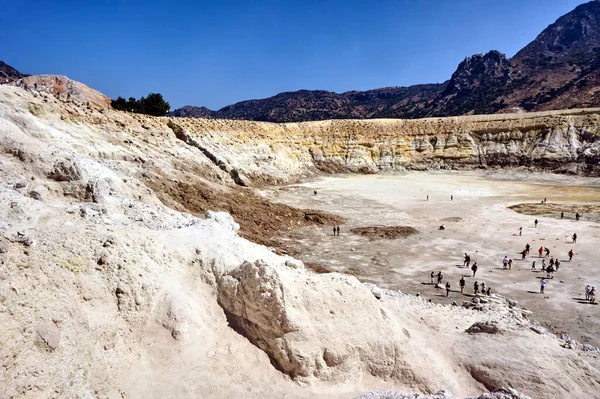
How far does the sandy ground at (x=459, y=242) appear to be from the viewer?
1596 cm

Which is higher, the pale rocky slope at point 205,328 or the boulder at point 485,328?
the pale rocky slope at point 205,328

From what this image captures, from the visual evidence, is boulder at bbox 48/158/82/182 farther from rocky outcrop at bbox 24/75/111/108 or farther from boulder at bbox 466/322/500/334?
rocky outcrop at bbox 24/75/111/108

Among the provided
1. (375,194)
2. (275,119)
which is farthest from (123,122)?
(275,119)

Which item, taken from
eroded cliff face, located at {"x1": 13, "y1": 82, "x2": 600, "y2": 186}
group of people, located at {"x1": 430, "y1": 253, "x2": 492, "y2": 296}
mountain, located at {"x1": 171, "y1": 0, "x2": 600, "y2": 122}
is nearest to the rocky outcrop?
eroded cliff face, located at {"x1": 13, "y1": 82, "x2": 600, "y2": 186}

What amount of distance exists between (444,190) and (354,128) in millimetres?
26084

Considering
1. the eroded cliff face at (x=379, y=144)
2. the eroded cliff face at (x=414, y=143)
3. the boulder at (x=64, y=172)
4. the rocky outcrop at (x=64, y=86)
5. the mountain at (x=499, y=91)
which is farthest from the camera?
the mountain at (x=499, y=91)

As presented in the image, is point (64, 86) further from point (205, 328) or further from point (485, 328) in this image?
point (485, 328)

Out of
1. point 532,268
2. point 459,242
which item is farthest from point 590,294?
point 459,242

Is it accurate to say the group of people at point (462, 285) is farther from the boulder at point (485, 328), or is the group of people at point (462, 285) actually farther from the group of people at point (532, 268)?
the boulder at point (485, 328)

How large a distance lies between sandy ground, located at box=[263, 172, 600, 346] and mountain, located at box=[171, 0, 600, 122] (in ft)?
201

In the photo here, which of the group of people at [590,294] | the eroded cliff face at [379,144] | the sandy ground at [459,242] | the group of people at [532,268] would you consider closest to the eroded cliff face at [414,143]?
the eroded cliff face at [379,144]

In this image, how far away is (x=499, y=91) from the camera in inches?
4601

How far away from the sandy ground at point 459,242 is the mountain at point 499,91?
201ft

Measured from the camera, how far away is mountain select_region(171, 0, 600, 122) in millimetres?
97688
